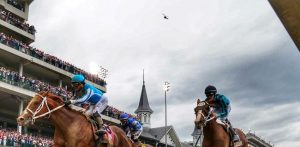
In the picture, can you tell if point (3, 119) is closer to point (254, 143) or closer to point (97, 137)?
point (97, 137)

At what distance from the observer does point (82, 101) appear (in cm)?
1100

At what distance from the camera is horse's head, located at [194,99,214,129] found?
32.8 ft

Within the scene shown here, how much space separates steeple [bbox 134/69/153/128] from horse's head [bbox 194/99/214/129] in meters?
110

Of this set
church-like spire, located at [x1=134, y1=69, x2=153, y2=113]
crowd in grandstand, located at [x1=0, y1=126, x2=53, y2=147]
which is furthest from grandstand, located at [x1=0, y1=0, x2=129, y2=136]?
church-like spire, located at [x1=134, y1=69, x2=153, y2=113]

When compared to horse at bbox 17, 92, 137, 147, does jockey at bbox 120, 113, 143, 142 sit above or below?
above

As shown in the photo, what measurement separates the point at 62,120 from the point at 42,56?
36769 millimetres

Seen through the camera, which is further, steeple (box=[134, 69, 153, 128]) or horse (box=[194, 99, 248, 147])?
steeple (box=[134, 69, 153, 128])

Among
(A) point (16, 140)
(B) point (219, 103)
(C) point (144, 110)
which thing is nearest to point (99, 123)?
(B) point (219, 103)

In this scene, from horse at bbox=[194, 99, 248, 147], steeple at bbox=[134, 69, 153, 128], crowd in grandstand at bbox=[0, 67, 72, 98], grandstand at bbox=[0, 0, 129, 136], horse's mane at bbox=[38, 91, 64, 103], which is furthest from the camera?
steeple at bbox=[134, 69, 153, 128]

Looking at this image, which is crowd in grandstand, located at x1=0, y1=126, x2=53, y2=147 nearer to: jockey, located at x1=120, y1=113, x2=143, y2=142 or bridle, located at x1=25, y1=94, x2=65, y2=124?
jockey, located at x1=120, y1=113, x2=143, y2=142

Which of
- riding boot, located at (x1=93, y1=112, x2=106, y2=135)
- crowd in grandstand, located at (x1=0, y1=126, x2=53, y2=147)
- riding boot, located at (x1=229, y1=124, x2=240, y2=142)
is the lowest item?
riding boot, located at (x1=229, y1=124, x2=240, y2=142)

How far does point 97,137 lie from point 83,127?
1.82 ft


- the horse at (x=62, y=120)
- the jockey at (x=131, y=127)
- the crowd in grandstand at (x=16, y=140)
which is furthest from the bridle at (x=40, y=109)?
the crowd in grandstand at (x=16, y=140)

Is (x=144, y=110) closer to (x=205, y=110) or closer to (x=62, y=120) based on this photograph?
(x=62, y=120)
